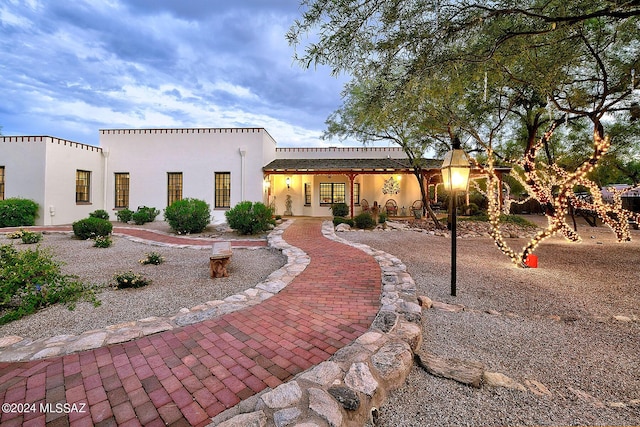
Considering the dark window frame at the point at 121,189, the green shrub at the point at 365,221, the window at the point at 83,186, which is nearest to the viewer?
the green shrub at the point at 365,221

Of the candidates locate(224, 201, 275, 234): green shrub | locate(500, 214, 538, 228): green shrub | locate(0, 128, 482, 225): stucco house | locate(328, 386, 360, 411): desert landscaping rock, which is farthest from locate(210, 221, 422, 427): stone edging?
locate(500, 214, 538, 228): green shrub

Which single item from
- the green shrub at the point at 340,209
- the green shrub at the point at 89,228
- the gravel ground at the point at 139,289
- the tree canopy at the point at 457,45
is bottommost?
the gravel ground at the point at 139,289

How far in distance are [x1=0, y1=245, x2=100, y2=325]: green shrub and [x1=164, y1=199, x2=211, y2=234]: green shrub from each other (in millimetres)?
5999

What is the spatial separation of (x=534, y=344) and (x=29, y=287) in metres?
5.84

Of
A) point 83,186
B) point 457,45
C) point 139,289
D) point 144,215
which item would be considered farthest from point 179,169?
point 457,45

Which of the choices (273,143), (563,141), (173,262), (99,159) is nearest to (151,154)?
(99,159)

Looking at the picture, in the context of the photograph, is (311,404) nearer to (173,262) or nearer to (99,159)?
(173,262)

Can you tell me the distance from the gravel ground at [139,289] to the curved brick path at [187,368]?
927 millimetres

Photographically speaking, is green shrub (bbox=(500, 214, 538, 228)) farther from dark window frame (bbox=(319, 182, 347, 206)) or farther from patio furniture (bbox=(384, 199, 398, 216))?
dark window frame (bbox=(319, 182, 347, 206))

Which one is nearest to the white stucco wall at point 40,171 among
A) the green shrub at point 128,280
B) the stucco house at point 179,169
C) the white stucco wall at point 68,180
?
the white stucco wall at point 68,180

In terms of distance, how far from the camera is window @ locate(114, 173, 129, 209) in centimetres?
1360

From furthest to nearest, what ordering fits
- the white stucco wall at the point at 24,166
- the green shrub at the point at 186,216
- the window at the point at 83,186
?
the window at the point at 83,186
the white stucco wall at the point at 24,166
the green shrub at the point at 186,216

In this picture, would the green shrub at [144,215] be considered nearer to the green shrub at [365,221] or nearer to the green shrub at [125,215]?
the green shrub at [125,215]

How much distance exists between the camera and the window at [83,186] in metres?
12.6
